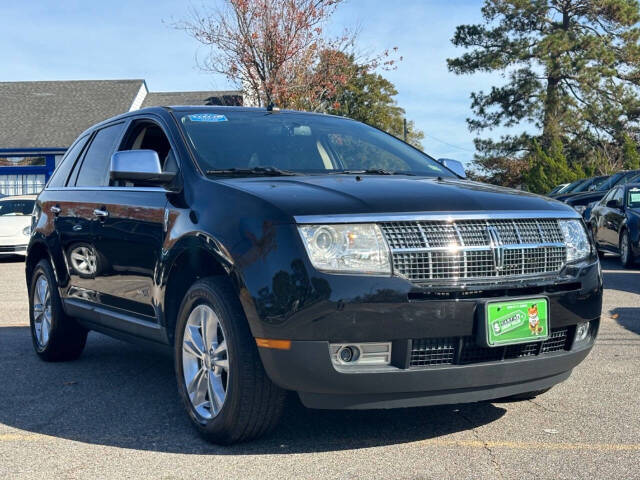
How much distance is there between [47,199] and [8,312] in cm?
338

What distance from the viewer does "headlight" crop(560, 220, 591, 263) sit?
4.45m

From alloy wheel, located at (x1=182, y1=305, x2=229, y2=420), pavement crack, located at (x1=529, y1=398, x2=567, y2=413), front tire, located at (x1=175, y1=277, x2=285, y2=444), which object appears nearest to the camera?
front tire, located at (x1=175, y1=277, x2=285, y2=444)

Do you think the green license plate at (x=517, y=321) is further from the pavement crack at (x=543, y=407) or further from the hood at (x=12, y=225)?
the hood at (x=12, y=225)

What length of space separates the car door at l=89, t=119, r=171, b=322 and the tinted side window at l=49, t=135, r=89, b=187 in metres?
1.05

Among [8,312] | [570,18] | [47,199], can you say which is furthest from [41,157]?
[47,199]

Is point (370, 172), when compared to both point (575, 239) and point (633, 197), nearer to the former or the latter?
point (575, 239)

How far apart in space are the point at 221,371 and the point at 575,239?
6.33ft

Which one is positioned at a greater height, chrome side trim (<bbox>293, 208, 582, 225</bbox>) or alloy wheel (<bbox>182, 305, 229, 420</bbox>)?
chrome side trim (<bbox>293, 208, 582, 225</bbox>)

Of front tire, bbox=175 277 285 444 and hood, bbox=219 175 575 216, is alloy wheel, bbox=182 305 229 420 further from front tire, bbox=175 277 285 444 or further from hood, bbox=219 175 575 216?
hood, bbox=219 175 575 216

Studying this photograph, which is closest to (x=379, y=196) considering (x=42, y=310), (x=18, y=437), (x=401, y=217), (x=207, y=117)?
(x=401, y=217)

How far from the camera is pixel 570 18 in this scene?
4144cm

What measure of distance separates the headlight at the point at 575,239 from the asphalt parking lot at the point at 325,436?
906 mm

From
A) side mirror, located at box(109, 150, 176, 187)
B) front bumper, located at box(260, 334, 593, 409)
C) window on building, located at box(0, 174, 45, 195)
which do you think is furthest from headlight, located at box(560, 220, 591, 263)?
window on building, located at box(0, 174, 45, 195)

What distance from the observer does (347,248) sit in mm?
3873
